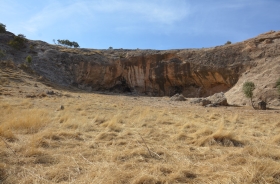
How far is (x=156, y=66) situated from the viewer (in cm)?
3194

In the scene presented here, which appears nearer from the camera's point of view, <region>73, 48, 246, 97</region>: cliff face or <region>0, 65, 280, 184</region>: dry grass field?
<region>0, 65, 280, 184</region>: dry grass field

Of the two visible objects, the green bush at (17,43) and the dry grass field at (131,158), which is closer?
the dry grass field at (131,158)

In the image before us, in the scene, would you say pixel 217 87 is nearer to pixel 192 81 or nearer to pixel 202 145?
pixel 192 81

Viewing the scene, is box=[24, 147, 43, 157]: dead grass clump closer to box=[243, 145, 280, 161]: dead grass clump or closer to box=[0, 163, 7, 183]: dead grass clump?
box=[0, 163, 7, 183]: dead grass clump

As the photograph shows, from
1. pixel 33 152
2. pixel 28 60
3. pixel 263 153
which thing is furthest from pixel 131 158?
pixel 28 60

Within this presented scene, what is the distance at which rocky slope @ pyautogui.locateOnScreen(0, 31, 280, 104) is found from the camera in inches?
971

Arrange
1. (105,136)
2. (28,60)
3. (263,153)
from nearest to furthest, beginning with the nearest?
(263,153) < (105,136) < (28,60)

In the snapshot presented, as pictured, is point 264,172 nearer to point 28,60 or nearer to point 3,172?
point 3,172

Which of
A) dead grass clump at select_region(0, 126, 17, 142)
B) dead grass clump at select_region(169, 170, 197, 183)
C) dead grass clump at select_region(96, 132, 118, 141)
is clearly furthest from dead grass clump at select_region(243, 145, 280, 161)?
dead grass clump at select_region(0, 126, 17, 142)

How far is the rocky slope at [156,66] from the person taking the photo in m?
24.7

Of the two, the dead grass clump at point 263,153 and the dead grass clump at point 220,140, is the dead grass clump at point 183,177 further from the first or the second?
the dead grass clump at point 220,140

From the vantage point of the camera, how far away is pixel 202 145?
4727mm

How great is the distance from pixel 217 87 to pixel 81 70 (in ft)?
62.4

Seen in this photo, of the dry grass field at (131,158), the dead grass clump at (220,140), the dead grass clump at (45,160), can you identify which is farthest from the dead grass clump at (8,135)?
the dead grass clump at (220,140)
